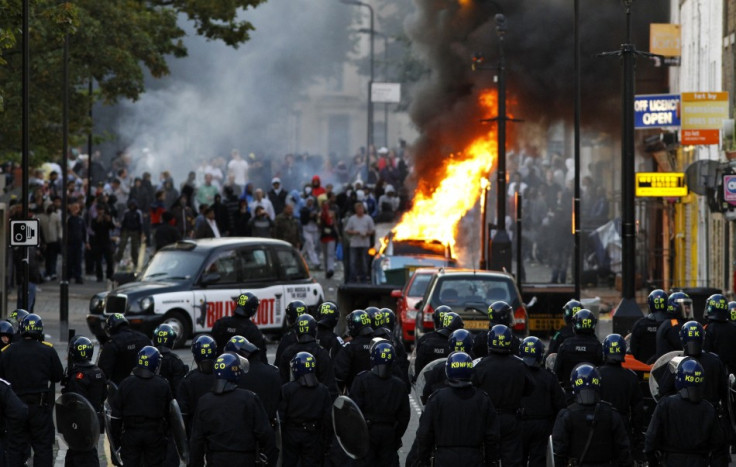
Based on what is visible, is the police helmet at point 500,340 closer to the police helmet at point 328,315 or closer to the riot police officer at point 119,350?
the police helmet at point 328,315

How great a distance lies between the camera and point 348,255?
3309 centimetres

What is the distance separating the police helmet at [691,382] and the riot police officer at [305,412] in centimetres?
272

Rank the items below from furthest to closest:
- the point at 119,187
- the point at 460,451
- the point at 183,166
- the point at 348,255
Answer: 1. the point at 183,166
2. the point at 119,187
3. the point at 348,255
4. the point at 460,451

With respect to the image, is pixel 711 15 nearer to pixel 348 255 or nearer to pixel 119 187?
pixel 348 255

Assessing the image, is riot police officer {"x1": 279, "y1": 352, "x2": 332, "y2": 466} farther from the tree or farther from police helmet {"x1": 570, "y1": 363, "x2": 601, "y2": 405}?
the tree

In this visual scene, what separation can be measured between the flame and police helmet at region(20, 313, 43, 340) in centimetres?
1809

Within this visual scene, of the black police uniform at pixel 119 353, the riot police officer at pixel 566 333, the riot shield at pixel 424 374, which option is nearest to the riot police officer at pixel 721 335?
the riot police officer at pixel 566 333

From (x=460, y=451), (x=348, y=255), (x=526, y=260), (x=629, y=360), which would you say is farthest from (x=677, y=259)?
(x=460, y=451)

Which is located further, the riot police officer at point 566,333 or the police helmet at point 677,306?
the police helmet at point 677,306

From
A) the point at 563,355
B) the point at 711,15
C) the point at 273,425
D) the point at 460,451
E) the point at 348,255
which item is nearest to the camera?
the point at 460,451

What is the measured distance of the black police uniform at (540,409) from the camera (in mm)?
13438

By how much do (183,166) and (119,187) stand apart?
2112 cm

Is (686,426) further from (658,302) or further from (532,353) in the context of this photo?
(658,302)

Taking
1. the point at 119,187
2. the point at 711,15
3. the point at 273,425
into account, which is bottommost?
the point at 273,425
